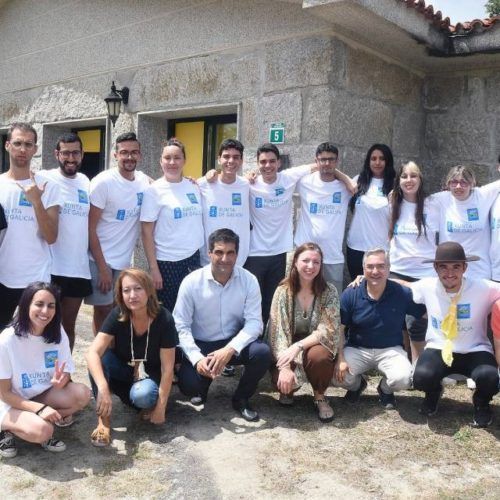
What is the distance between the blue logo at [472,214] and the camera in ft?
14.6

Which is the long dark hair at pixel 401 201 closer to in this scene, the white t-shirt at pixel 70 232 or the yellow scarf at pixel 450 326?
the yellow scarf at pixel 450 326

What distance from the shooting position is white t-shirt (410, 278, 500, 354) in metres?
3.83

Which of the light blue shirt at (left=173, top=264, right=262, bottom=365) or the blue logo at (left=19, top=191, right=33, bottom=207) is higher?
the blue logo at (left=19, top=191, right=33, bottom=207)

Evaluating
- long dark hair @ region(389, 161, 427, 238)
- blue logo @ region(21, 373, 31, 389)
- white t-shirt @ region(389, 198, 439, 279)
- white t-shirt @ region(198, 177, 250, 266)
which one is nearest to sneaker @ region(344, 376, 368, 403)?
white t-shirt @ region(389, 198, 439, 279)

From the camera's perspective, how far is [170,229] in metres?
4.45

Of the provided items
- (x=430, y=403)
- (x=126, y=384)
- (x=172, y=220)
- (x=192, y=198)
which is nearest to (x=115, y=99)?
(x=192, y=198)

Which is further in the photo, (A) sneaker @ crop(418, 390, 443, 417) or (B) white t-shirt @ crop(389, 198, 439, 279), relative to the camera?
(B) white t-shirt @ crop(389, 198, 439, 279)

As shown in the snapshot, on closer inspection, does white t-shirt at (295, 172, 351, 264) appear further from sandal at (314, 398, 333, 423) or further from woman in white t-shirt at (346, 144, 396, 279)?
sandal at (314, 398, 333, 423)

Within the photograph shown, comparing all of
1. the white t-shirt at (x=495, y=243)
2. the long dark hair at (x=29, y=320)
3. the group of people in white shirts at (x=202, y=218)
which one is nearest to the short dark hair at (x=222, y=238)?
the group of people in white shirts at (x=202, y=218)

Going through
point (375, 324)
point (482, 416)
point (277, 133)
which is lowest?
point (482, 416)

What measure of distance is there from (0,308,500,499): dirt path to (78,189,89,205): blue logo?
1443mm

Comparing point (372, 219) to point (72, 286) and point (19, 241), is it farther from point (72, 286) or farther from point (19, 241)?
point (19, 241)

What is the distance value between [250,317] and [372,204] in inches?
57.0

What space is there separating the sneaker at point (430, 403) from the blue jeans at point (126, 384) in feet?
5.81
